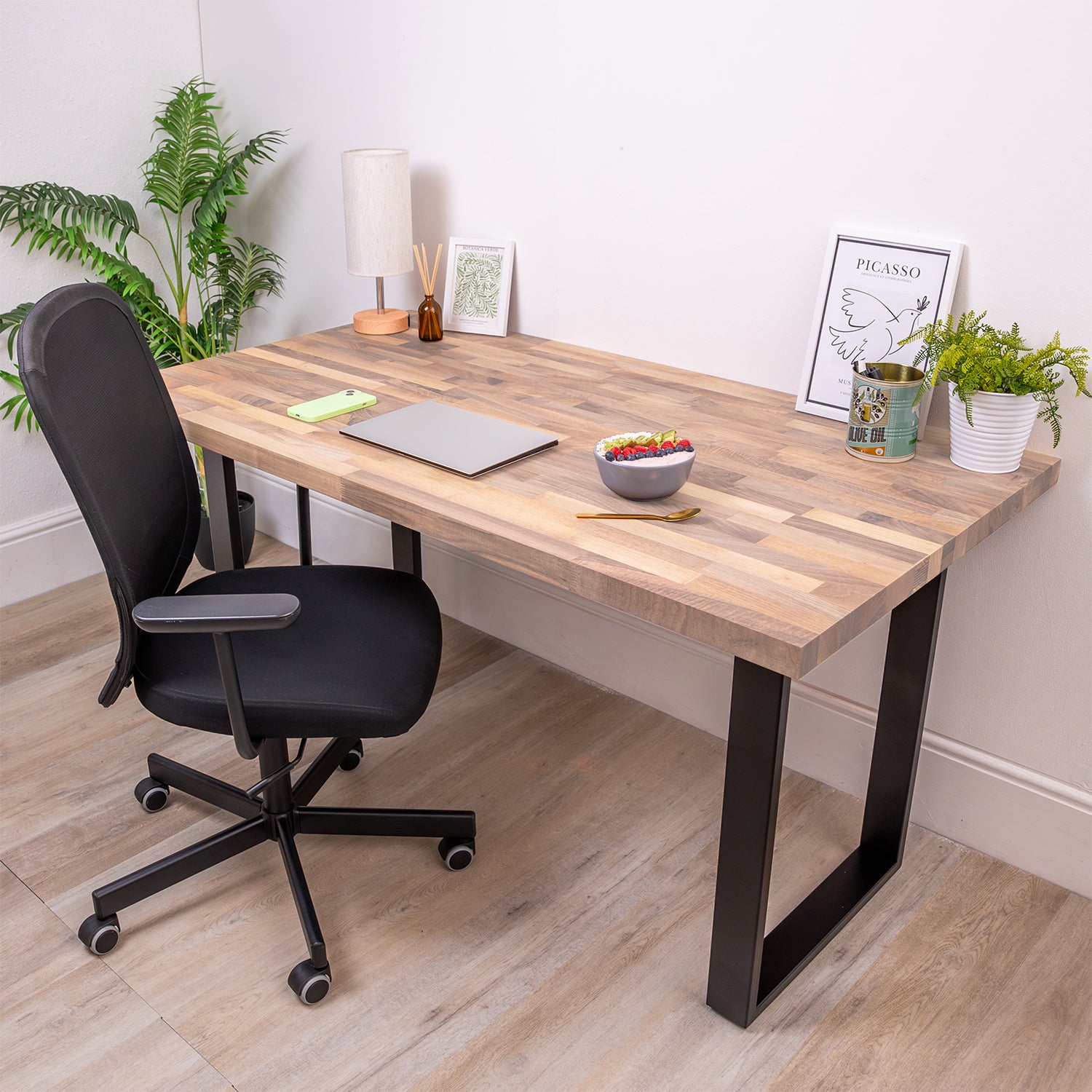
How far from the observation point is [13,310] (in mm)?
2828

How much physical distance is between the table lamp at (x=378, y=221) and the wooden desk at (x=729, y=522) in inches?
10.5

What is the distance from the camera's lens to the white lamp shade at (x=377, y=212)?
2445mm

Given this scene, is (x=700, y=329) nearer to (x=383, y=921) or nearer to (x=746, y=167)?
(x=746, y=167)

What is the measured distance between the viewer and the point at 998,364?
1666 mm

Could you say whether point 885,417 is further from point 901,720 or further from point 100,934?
point 100,934

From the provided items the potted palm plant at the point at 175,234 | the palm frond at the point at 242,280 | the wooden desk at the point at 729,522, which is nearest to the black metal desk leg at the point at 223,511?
the wooden desk at the point at 729,522

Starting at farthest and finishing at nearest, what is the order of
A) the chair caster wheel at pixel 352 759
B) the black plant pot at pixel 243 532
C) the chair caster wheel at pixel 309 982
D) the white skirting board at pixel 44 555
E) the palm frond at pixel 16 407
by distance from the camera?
1. the black plant pot at pixel 243 532
2. the white skirting board at pixel 44 555
3. the palm frond at pixel 16 407
4. the chair caster wheel at pixel 352 759
5. the chair caster wheel at pixel 309 982

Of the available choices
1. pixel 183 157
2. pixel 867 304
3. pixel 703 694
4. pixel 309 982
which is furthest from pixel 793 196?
pixel 183 157

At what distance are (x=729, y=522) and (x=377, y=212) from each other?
134 cm

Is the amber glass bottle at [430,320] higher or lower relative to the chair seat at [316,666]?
higher

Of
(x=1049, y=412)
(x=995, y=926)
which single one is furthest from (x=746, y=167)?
(x=995, y=926)

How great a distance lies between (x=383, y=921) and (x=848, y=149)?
1600mm

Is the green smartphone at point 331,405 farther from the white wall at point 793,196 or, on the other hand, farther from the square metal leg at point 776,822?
the square metal leg at point 776,822

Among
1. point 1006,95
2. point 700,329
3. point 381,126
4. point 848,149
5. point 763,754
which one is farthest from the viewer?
point 381,126
